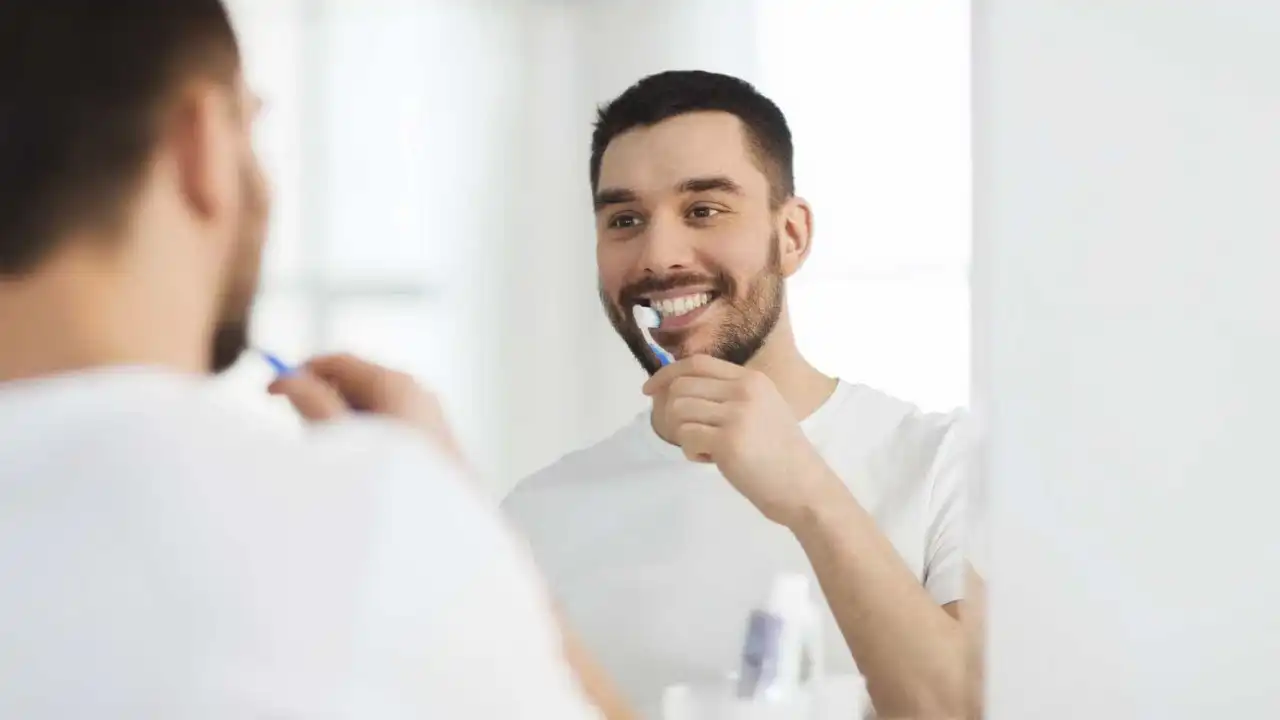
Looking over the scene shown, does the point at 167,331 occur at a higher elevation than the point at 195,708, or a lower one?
higher

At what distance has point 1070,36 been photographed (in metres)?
1.01

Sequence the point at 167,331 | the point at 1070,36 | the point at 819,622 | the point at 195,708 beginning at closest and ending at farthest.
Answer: the point at 195,708
the point at 167,331
the point at 819,622
the point at 1070,36

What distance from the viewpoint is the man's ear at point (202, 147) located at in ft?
2.38

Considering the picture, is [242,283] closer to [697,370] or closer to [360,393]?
[360,393]

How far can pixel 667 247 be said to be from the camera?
0.95 metres

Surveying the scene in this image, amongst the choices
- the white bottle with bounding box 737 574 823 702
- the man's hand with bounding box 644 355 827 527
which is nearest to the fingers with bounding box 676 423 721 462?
the man's hand with bounding box 644 355 827 527

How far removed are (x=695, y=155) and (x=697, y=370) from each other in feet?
0.49

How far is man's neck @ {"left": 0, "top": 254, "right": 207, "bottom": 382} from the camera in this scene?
0.67 metres

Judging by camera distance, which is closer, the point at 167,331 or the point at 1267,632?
the point at 167,331

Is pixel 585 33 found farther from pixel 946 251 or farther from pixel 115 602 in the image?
pixel 115 602

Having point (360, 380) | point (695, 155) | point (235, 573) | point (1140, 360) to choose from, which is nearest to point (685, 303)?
point (695, 155)

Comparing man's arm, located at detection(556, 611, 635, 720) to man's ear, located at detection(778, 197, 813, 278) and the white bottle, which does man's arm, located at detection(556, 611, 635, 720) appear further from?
man's ear, located at detection(778, 197, 813, 278)

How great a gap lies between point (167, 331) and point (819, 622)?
0.45 meters

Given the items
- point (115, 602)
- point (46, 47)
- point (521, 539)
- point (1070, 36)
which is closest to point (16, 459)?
point (115, 602)
